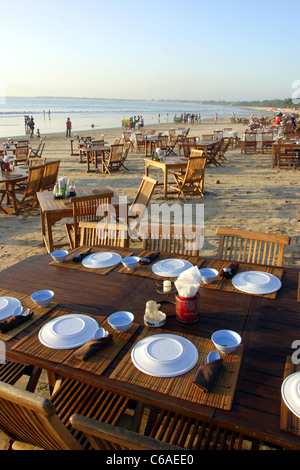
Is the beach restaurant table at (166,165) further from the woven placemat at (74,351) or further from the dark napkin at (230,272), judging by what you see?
the woven placemat at (74,351)

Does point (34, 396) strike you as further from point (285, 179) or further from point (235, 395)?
point (285, 179)

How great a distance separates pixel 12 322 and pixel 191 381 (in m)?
1.03

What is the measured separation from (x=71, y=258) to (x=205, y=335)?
142 centimetres

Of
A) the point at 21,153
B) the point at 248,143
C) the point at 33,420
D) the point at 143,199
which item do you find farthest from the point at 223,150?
the point at 33,420

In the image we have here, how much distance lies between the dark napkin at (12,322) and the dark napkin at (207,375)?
103cm

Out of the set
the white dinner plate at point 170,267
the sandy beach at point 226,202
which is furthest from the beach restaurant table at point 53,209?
the white dinner plate at point 170,267

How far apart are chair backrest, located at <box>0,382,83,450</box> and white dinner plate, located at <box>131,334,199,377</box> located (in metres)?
0.43

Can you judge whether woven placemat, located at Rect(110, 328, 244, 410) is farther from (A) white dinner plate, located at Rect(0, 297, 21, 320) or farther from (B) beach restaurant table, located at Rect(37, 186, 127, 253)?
(B) beach restaurant table, located at Rect(37, 186, 127, 253)

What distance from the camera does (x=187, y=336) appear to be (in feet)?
5.79

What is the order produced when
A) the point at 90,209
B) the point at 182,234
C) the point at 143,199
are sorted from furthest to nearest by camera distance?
1. the point at 143,199
2. the point at 90,209
3. the point at 182,234

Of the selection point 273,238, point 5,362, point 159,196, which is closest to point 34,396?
point 5,362

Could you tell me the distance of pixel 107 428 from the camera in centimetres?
104

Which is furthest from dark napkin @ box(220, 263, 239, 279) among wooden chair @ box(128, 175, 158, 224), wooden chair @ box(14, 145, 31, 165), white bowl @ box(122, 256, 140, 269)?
wooden chair @ box(14, 145, 31, 165)

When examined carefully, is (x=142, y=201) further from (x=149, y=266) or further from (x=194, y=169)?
(x=149, y=266)
